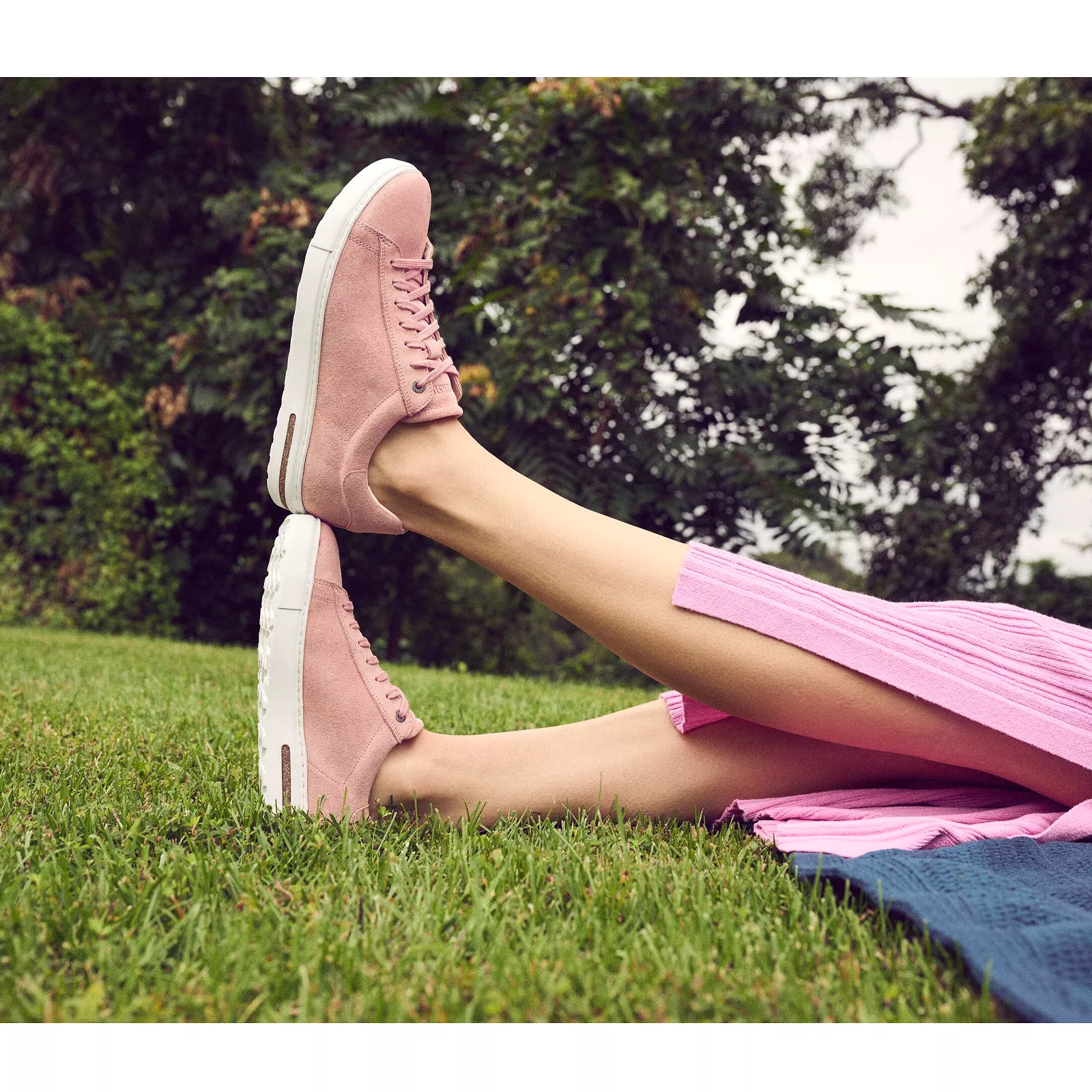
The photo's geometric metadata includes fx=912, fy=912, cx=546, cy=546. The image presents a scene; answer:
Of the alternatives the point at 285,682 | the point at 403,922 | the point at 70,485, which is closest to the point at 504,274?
the point at 70,485

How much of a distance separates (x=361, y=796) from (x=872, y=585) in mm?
5742

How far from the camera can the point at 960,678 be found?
1198 millimetres

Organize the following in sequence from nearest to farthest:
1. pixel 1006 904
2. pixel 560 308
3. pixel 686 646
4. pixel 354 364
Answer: pixel 1006 904 < pixel 686 646 < pixel 354 364 < pixel 560 308

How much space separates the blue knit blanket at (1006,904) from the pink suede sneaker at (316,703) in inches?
23.9

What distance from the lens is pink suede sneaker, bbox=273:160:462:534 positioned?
4.62ft

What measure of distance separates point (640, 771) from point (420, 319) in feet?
2.64

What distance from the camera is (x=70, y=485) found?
5953 millimetres

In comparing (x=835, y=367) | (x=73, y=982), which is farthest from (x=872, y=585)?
(x=73, y=982)

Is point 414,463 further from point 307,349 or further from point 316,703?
point 316,703

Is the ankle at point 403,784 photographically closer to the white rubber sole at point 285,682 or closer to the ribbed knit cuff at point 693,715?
the white rubber sole at point 285,682

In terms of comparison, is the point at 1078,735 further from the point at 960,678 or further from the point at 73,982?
the point at 73,982

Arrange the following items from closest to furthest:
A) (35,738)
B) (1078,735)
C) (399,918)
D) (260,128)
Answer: (399,918) < (1078,735) < (35,738) < (260,128)

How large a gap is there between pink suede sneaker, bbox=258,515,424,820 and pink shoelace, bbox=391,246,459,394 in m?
0.36

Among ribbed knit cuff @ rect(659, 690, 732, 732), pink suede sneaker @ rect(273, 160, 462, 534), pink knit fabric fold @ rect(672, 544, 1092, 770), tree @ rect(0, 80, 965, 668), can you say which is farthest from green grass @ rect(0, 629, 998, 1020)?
tree @ rect(0, 80, 965, 668)
